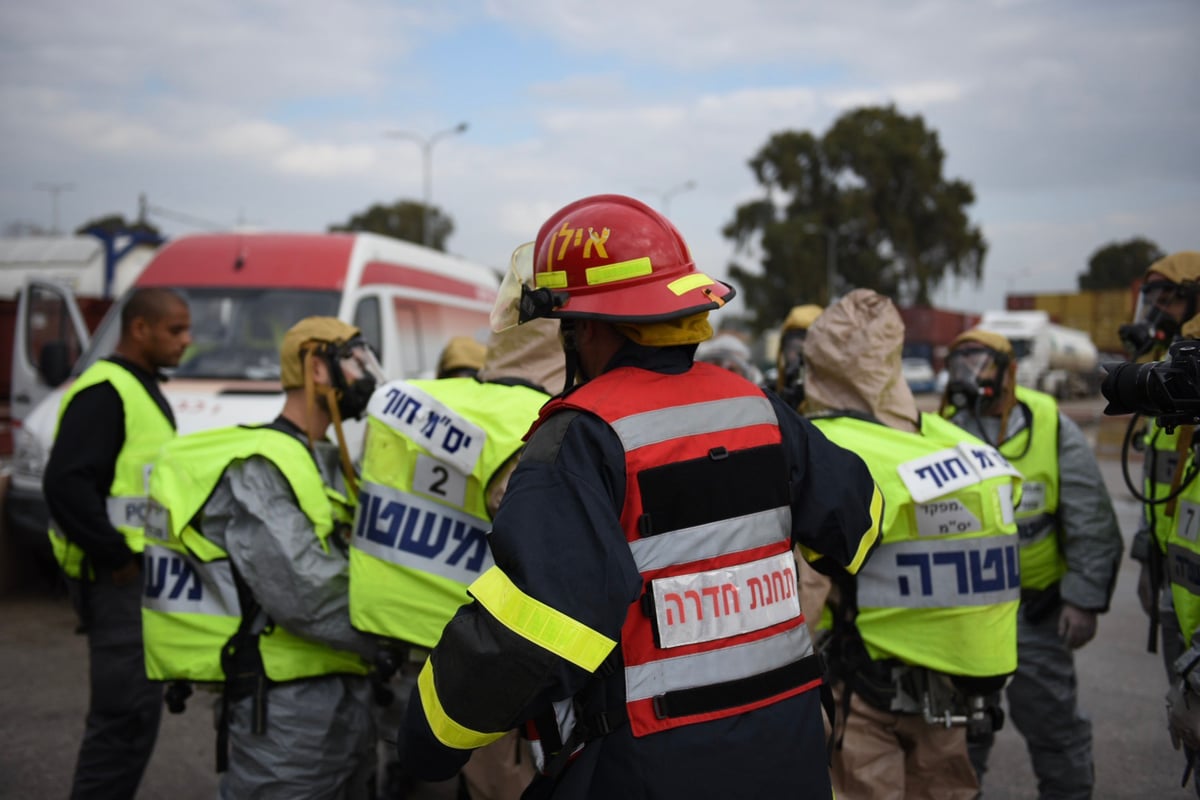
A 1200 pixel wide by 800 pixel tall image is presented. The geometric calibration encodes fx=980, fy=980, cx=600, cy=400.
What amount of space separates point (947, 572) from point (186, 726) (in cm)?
419

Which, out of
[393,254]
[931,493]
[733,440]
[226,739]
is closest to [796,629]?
[733,440]

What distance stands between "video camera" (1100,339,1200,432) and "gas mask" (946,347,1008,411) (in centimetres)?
190

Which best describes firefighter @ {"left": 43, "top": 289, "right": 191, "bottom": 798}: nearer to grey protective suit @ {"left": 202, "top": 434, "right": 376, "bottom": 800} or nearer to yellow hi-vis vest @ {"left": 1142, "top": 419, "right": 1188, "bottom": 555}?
grey protective suit @ {"left": 202, "top": 434, "right": 376, "bottom": 800}

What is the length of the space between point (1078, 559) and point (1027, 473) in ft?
1.26

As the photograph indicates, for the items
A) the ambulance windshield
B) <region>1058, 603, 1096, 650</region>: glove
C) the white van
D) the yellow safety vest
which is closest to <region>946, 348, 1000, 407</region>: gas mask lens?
the yellow safety vest

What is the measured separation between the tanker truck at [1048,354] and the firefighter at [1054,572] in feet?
102

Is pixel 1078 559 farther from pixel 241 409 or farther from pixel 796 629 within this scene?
pixel 241 409

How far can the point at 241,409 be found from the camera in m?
6.53

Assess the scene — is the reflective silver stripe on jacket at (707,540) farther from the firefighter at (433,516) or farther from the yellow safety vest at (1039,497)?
the yellow safety vest at (1039,497)

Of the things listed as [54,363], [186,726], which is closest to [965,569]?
[186,726]

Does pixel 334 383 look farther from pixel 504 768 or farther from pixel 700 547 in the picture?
pixel 700 547

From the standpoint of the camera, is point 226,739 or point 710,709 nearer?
point 710,709

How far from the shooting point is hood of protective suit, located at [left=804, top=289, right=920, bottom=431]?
323 cm

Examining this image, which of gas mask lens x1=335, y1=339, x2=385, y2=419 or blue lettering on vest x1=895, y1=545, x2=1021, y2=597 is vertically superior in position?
gas mask lens x1=335, y1=339, x2=385, y2=419
